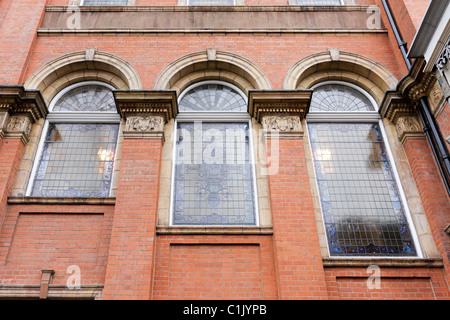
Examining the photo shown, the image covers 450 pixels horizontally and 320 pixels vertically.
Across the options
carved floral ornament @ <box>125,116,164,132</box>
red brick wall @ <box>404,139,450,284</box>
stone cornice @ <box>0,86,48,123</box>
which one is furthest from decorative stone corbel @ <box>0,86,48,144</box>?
red brick wall @ <box>404,139,450,284</box>

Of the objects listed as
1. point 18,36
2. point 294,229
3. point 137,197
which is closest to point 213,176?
point 137,197

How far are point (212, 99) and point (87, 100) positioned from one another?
3.26m

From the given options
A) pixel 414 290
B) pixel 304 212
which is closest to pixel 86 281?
pixel 304 212

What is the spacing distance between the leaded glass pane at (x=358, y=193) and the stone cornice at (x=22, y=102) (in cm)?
657

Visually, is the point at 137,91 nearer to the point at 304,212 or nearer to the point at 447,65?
the point at 304,212

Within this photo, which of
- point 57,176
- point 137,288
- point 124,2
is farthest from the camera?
point 124,2

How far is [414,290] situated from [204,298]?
155 inches

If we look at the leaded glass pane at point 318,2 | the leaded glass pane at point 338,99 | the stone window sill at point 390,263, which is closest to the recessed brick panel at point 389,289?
the stone window sill at point 390,263

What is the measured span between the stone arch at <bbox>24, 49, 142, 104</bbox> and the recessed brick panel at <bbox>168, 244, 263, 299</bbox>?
458cm

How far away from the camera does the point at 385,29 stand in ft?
33.2

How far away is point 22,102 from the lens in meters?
8.48

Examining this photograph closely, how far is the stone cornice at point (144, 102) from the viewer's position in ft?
27.6

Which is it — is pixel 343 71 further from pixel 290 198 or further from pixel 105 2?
pixel 105 2

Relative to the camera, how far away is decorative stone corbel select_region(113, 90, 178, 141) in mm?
8336
